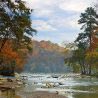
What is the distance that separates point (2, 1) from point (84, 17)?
221 feet

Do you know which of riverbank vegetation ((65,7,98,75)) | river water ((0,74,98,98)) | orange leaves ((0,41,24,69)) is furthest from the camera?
riverbank vegetation ((65,7,98,75))

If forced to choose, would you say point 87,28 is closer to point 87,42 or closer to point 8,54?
point 87,42

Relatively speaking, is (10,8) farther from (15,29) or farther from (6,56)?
(6,56)

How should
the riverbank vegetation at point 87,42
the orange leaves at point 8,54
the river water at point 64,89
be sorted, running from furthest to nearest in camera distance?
the riverbank vegetation at point 87,42 < the orange leaves at point 8,54 < the river water at point 64,89

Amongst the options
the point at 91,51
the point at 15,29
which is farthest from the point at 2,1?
the point at 91,51

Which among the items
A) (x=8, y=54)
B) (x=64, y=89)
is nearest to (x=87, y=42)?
(x=8, y=54)

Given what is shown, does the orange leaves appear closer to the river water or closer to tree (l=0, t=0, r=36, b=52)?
the river water

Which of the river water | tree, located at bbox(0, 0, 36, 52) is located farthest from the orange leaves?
tree, located at bbox(0, 0, 36, 52)

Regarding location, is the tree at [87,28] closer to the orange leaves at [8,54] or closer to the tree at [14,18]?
the orange leaves at [8,54]

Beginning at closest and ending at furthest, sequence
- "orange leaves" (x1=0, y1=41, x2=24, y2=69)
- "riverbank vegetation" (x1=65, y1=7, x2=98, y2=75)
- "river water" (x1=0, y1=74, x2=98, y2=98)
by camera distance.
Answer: "river water" (x1=0, y1=74, x2=98, y2=98) → "orange leaves" (x1=0, y1=41, x2=24, y2=69) → "riverbank vegetation" (x1=65, y1=7, x2=98, y2=75)

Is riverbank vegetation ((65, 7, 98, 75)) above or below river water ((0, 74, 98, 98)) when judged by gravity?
above

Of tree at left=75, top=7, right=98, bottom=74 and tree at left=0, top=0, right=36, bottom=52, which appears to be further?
tree at left=75, top=7, right=98, bottom=74

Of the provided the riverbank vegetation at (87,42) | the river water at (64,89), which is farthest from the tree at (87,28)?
the river water at (64,89)

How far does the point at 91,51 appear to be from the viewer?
315 ft
